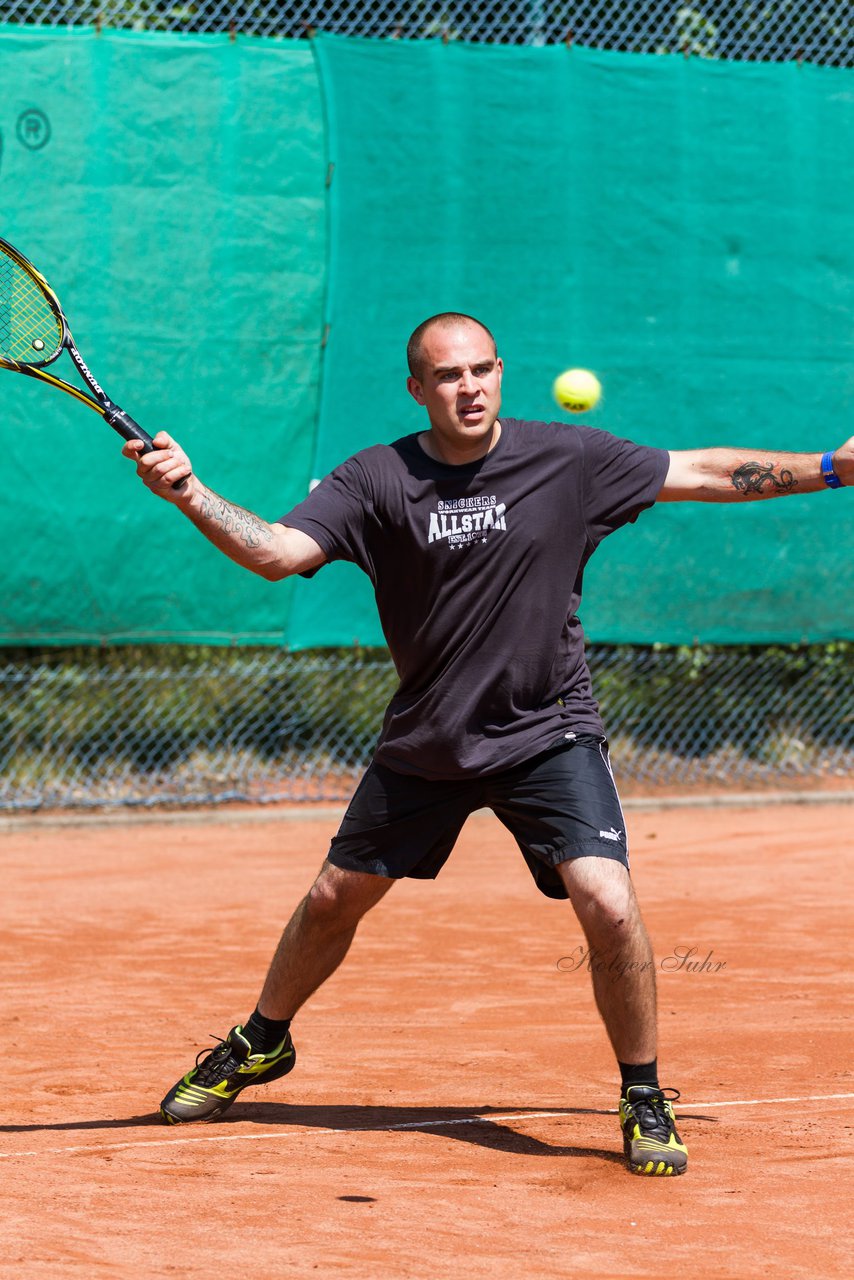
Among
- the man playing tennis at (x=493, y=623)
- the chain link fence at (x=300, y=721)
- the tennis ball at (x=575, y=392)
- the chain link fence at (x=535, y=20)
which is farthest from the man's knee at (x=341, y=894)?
the chain link fence at (x=535, y=20)

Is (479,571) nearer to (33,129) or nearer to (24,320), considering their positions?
(24,320)

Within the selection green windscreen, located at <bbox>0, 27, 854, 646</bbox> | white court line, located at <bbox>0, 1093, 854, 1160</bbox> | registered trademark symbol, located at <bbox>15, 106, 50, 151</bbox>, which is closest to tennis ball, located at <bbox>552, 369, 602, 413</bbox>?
green windscreen, located at <bbox>0, 27, 854, 646</bbox>

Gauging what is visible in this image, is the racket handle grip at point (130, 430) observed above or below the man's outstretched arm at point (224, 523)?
above

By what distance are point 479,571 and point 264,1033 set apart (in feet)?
4.19

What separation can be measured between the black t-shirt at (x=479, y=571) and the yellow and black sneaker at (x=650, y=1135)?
31.6 inches

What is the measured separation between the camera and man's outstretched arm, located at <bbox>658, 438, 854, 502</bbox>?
13.2ft

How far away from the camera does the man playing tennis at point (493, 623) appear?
3.84 meters

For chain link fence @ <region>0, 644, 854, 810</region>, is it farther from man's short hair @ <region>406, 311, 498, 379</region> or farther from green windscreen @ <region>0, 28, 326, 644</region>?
man's short hair @ <region>406, 311, 498, 379</region>

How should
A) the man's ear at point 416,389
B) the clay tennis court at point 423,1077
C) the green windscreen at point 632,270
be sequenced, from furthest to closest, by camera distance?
the green windscreen at point 632,270, the man's ear at point 416,389, the clay tennis court at point 423,1077

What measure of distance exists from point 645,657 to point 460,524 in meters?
6.11

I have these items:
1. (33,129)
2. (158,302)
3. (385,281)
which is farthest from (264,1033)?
(33,129)

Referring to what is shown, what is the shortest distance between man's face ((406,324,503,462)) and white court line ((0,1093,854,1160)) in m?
1.62

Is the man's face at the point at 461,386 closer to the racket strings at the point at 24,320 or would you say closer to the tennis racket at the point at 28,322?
the tennis racket at the point at 28,322

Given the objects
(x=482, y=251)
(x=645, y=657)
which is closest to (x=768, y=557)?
(x=645, y=657)
